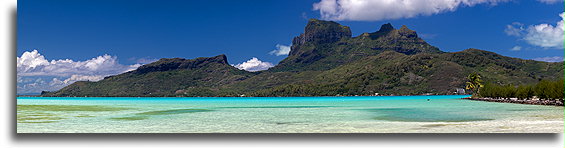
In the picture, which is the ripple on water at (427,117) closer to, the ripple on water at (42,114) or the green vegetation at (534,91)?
the green vegetation at (534,91)

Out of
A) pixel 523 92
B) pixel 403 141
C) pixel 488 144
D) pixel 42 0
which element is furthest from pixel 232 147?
pixel 523 92

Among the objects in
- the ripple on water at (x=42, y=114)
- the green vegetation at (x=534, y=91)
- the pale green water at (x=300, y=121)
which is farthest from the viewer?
the green vegetation at (x=534, y=91)

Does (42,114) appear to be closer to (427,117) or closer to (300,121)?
(300,121)

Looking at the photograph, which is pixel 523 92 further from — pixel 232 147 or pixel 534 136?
pixel 232 147

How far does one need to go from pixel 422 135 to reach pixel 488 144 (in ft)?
6.99

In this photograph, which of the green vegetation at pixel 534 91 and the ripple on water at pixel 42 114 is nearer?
the ripple on water at pixel 42 114

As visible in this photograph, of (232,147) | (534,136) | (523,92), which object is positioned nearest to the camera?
(232,147)

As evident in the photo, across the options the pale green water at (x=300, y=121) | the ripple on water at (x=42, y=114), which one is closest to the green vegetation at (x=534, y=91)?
the pale green water at (x=300, y=121)

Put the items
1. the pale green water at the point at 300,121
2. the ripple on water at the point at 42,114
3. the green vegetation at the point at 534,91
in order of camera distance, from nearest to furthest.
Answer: the pale green water at the point at 300,121, the ripple on water at the point at 42,114, the green vegetation at the point at 534,91

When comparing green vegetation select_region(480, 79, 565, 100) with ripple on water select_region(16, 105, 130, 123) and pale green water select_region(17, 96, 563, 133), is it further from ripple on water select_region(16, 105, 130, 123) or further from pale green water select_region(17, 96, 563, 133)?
ripple on water select_region(16, 105, 130, 123)

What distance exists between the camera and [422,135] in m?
15.2

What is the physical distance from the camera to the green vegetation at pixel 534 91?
53.9 meters

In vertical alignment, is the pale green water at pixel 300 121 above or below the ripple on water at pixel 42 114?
below

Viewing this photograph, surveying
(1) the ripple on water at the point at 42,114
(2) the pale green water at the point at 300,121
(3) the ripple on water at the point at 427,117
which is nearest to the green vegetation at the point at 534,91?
(2) the pale green water at the point at 300,121
